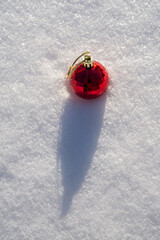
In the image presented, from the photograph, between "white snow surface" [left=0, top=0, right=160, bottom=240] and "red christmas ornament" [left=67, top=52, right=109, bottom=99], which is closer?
"white snow surface" [left=0, top=0, right=160, bottom=240]

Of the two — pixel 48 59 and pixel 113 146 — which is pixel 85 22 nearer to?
pixel 48 59

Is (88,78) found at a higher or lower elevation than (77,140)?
higher

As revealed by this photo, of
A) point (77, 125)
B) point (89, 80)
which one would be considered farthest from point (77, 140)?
point (89, 80)

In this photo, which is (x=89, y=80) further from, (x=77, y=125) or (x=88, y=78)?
(x=77, y=125)

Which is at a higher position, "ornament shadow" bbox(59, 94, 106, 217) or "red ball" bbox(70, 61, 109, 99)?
"red ball" bbox(70, 61, 109, 99)

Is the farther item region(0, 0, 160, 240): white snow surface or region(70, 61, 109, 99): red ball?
region(70, 61, 109, 99): red ball
